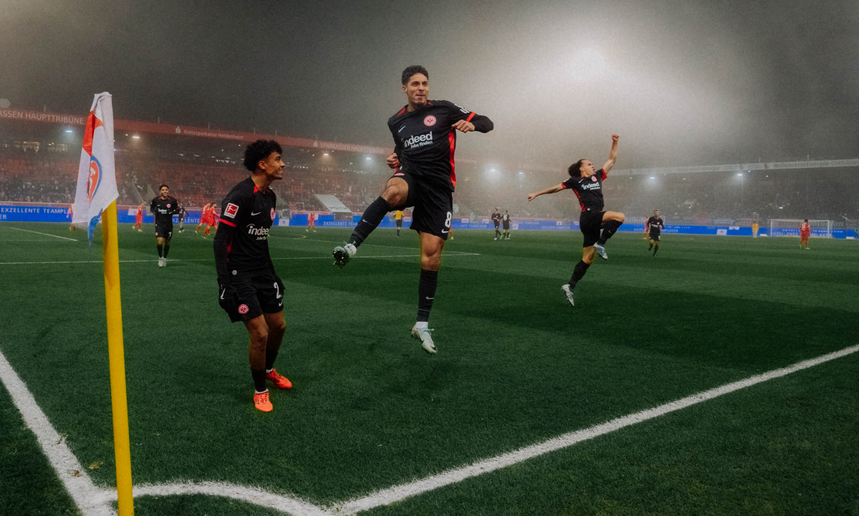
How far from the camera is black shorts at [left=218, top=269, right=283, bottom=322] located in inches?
148

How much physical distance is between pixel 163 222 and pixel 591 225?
10292 mm

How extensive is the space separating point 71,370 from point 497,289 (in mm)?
7206

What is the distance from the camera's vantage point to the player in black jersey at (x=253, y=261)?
150 inches

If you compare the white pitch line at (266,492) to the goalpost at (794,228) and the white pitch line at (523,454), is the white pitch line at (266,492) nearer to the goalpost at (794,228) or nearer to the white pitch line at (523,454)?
the white pitch line at (523,454)

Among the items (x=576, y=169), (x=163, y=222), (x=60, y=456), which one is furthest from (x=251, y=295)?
(x=163, y=222)

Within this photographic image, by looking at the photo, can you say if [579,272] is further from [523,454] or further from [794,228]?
[794,228]

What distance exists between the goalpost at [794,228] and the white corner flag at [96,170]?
186 feet

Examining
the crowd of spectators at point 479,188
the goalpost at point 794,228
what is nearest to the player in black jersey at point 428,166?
the crowd of spectators at point 479,188

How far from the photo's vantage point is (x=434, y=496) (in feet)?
8.55

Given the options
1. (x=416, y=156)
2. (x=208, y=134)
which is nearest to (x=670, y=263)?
(x=416, y=156)

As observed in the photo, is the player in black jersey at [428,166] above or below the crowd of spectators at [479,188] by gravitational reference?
below

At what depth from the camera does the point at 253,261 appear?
4023 millimetres

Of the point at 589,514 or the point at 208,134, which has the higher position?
the point at 208,134

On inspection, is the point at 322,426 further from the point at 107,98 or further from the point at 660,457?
the point at 107,98
